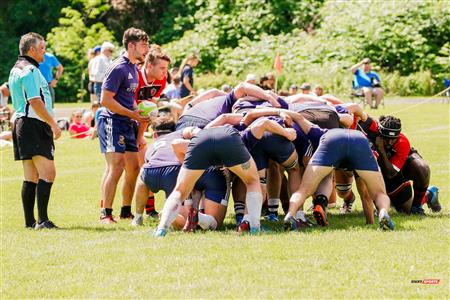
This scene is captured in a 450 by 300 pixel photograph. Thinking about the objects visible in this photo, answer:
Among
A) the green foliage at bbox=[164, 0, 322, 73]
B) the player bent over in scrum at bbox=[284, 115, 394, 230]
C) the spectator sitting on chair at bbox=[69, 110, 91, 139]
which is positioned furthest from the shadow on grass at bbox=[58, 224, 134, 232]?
the green foliage at bbox=[164, 0, 322, 73]

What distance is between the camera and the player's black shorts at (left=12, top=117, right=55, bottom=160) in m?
9.30

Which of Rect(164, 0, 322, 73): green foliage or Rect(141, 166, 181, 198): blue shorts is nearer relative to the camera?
Rect(141, 166, 181, 198): blue shorts

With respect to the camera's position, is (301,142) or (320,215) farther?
(301,142)

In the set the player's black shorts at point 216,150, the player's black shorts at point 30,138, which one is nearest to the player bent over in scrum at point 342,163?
the player's black shorts at point 216,150

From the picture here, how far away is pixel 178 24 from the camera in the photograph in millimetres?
38625

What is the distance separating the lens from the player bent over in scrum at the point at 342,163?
28.8 feet

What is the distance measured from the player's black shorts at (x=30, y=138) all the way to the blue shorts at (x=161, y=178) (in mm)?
1078

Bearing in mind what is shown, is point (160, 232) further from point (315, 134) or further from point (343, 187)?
point (343, 187)

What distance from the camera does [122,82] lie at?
9.95 metres

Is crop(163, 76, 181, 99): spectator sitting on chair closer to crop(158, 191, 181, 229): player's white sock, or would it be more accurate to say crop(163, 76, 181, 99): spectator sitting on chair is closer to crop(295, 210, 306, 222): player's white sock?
crop(295, 210, 306, 222): player's white sock

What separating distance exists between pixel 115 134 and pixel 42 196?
1143 millimetres

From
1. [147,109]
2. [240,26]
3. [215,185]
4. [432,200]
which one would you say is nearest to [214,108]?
[147,109]

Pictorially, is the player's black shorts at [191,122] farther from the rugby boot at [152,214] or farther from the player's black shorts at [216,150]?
the rugby boot at [152,214]

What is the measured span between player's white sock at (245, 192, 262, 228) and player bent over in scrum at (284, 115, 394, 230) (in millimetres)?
339
